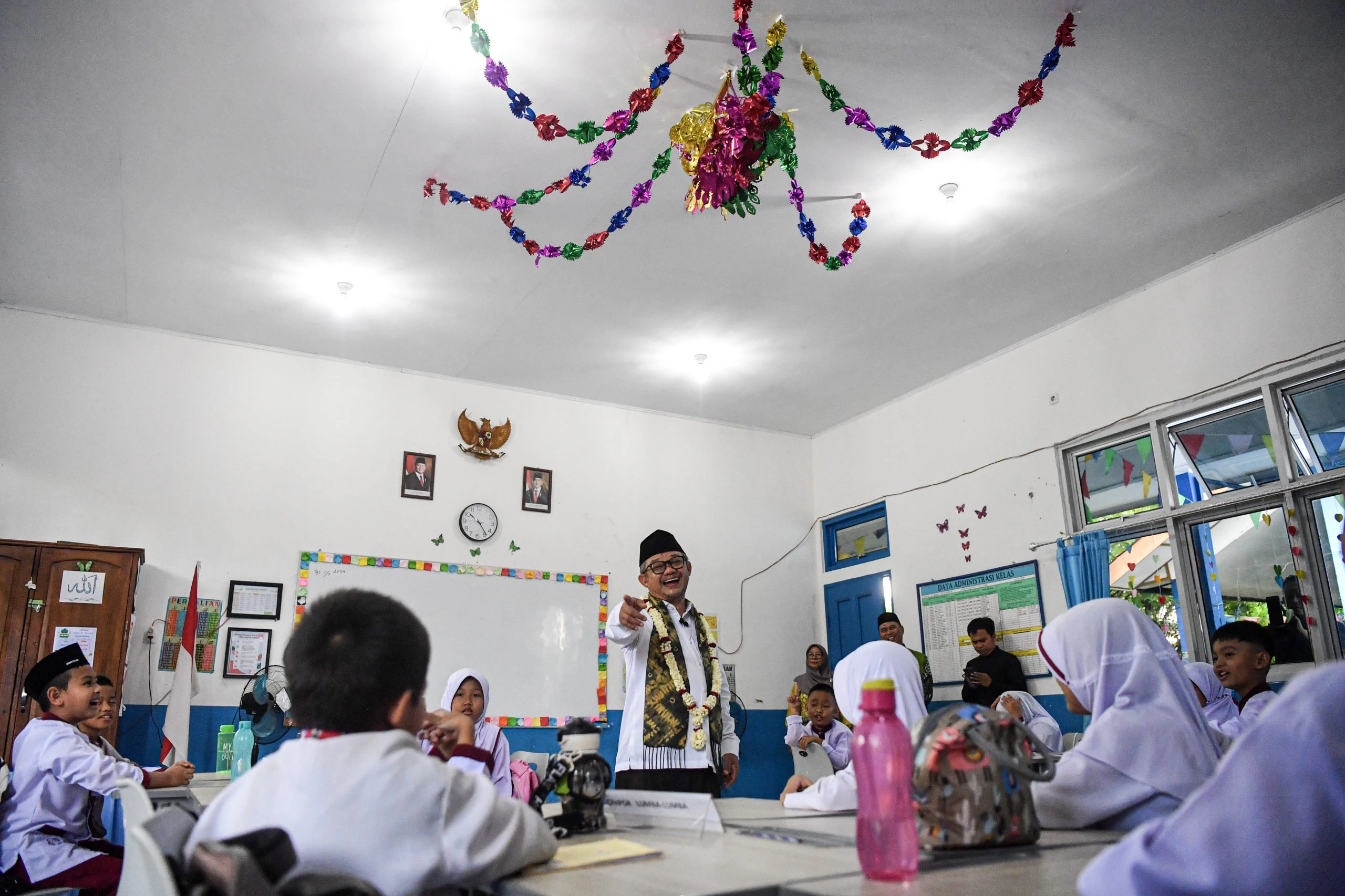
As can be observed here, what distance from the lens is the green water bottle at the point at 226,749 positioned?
4746mm

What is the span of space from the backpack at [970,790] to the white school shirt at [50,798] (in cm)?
266

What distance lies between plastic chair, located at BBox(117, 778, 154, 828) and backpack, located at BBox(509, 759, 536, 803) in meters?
1.42

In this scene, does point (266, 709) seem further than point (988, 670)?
No

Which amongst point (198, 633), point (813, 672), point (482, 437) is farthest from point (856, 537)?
point (198, 633)

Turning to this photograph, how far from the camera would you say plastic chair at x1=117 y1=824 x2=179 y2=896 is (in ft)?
3.05

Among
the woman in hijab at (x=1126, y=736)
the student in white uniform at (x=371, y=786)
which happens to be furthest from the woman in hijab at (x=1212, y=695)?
the student in white uniform at (x=371, y=786)

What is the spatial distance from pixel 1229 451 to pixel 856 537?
2.88 m

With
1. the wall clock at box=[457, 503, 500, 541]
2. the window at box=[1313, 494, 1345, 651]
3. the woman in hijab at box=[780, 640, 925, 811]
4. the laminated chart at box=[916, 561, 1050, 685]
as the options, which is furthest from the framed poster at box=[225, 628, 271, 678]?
the window at box=[1313, 494, 1345, 651]

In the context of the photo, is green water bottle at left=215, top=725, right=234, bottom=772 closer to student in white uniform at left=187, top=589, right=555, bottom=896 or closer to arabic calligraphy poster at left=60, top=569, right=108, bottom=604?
arabic calligraphy poster at left=60, top=569, right=108, bottom=604

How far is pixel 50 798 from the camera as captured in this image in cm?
286

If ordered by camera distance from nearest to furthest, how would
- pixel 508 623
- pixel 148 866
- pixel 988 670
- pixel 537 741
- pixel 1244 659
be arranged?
pixel 148 866
pixel 1244 659
pixel 988 670
pixel 537 741
pixel 508 623

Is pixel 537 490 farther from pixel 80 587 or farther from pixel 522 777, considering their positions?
pixel 522 777

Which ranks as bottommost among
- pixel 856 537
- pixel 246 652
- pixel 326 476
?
pixel 246 652

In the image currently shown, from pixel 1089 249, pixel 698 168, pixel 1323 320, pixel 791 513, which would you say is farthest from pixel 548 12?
pixel 791 513
